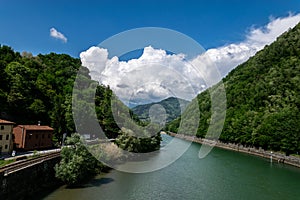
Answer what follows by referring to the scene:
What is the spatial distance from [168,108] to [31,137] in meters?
95.9

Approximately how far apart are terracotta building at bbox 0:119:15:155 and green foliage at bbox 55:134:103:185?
6.85 meters

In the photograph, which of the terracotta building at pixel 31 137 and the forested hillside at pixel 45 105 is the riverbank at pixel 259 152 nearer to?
the forested hillside at pixel 45 105

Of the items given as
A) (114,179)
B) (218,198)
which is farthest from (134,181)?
(218,198)

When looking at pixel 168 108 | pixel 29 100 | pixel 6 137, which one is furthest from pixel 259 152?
pixel 168 108

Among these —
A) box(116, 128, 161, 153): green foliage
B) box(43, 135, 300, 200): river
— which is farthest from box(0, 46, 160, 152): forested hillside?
box(43, 135, 300, 200): river

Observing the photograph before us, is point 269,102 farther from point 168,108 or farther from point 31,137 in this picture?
point 31,137

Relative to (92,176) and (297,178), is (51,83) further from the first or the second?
(297,178)

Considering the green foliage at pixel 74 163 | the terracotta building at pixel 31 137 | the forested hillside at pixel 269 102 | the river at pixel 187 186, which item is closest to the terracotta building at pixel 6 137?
the terracotta building at pixel 31 137

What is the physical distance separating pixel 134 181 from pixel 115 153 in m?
10.5

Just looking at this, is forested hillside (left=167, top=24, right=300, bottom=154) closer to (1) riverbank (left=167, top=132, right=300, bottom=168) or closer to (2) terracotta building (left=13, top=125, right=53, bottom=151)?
(1) riverbank (left=167, top=132, right=300, bottom=168)

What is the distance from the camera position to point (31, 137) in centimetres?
3166

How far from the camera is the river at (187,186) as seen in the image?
2353cm

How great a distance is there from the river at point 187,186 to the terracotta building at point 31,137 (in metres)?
8.76

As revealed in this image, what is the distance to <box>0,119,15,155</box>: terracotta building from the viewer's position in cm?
2791
